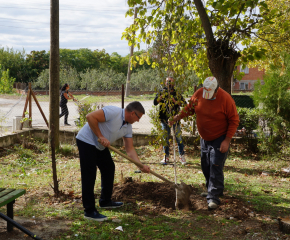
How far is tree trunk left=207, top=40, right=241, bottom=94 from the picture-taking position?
5.81 m

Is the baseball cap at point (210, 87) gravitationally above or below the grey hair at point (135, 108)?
above

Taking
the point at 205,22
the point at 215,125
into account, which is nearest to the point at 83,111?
the point at 205,22

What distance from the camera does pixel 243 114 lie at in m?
7.93

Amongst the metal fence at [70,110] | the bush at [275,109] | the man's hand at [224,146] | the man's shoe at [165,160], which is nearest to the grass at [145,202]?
the man's shoe at [165,160]

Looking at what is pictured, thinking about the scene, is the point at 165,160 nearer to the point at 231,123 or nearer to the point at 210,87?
the point at 231,123

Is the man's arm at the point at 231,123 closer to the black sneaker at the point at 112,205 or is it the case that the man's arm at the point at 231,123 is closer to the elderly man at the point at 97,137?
the elderly man at the point at 97,137

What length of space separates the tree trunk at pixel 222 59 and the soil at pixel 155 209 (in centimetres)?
233

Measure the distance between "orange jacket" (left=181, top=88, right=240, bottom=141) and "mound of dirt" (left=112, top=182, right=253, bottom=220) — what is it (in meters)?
0.95

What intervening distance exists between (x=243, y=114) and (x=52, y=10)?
213 inches

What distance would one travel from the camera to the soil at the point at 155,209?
350cm

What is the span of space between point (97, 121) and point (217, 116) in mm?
1721

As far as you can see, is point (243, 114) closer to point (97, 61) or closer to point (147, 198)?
point (147, 198)

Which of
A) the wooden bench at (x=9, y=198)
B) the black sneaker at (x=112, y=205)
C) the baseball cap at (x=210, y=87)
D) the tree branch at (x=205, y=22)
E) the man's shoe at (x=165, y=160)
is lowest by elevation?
the black sneaker at (x=112, y=205)

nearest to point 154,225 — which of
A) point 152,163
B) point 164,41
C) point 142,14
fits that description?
point 164,41
